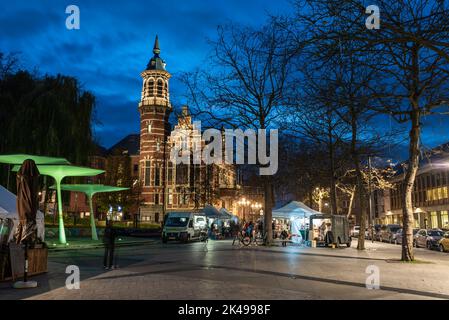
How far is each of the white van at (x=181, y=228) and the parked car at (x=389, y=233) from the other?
17.8m

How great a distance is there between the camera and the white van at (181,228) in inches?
1414

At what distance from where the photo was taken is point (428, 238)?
110 feet

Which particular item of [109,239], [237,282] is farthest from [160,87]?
[237,282]

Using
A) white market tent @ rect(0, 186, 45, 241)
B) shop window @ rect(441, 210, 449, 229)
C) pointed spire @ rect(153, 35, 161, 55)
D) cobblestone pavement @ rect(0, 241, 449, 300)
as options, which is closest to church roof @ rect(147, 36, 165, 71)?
pointed spire @ rect(153, 35, 161, 55)

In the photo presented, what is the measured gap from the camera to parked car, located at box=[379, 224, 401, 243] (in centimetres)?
4203

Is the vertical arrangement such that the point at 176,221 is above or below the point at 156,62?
below

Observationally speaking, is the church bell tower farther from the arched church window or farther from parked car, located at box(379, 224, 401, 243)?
parked car, located at box(379, 224, 401, 243)

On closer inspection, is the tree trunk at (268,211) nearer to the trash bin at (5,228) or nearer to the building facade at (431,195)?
the trash bin at (5,228)

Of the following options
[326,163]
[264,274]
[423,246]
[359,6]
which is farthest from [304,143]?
[359,6]

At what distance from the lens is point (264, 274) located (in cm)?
1373

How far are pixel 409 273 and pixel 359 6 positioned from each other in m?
9.08

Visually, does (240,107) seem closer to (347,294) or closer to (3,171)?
(3,171)

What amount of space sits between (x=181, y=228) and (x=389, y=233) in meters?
20.5

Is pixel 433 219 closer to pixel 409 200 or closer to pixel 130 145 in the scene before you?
pixel 409 200
